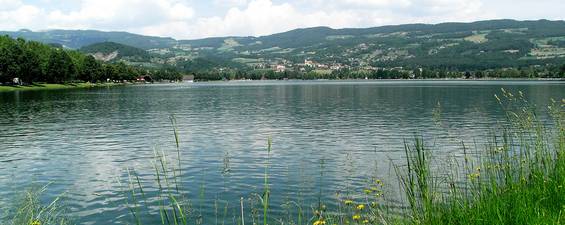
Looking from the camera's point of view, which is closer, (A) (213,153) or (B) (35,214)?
(B) (35,214)

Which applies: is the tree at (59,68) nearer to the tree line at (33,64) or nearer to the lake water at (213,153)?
the tree line at (33,64)

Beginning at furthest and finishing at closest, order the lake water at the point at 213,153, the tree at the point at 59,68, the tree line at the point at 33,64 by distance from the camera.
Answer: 1. the tree at the point at 59,68
2. the tree line at the point at 33,64
3. the lake water at the point at 213,153

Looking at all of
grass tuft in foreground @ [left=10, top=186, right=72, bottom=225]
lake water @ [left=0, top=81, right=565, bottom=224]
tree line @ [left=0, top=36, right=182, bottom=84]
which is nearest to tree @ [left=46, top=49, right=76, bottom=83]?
tree line @ [left=0, top=36, right=182, bottom=84]

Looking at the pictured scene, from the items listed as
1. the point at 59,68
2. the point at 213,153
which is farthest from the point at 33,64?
the point at 213,153

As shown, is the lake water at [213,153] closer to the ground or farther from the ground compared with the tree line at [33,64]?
closer to the ground

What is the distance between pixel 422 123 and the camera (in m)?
52.2

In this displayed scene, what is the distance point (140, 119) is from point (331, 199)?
44.0 meters

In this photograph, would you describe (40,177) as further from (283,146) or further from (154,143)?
(283,146)

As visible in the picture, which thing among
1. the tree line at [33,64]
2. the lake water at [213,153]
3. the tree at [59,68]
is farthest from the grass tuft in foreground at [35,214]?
the tree at [59,68]

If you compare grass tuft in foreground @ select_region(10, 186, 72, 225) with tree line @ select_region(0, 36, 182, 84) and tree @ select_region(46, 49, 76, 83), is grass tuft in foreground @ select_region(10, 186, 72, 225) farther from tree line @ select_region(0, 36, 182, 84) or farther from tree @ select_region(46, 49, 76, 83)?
tree @ select_region(46, 49, 76, 83)

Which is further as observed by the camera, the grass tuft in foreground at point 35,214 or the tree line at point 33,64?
the tree line at point 33,64

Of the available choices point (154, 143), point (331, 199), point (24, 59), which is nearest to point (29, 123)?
point (154, 143)

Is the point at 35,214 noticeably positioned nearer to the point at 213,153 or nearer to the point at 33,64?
the point at 213,153

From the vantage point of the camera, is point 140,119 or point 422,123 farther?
point 140,119
